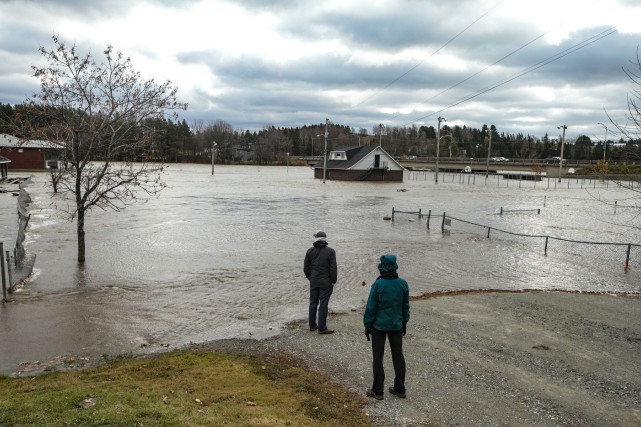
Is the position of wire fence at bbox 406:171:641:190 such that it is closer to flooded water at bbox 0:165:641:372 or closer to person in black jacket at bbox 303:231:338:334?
flooded water at bbox 0:165:641:372

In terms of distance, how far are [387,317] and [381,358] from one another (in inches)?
25.2

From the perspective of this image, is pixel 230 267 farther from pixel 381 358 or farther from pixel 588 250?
pixel 588 250

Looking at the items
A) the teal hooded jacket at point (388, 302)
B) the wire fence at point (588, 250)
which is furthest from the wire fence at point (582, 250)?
the teal hooded jacket at point (388, 302)

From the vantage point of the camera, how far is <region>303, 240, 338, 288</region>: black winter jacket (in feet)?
32.8

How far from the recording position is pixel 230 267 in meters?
18.0

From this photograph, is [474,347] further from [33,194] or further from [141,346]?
[33,194]

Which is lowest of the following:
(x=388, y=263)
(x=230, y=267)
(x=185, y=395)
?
(x=230, y=267)

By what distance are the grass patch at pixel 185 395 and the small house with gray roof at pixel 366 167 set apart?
72.9 meters

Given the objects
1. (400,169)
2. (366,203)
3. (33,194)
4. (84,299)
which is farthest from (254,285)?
(400,169)

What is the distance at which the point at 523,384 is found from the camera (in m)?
7.96

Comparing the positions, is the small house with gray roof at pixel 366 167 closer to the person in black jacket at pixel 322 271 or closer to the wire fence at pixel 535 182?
the wire fence at pixel 535 182

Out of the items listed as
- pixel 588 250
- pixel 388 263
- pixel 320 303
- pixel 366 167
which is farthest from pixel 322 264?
pixel 366 167

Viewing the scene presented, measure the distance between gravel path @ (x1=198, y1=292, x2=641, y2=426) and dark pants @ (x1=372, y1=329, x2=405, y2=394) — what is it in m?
0.21

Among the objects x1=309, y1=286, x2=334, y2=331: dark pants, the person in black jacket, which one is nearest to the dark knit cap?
the person in black jacket
